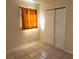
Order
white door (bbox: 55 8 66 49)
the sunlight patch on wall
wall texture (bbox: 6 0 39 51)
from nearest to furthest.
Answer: wall texture (bbox: 6 0 39 51) → white door (bbox: 55 8 66 49) → the sunlight patch on wall

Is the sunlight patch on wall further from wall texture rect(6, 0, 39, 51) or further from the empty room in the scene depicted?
wall texture rect(6, 0, 39, 51)

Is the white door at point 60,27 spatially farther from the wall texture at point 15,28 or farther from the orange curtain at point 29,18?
the wall texture at point 15,28

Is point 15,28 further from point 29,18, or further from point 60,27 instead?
point 60,27

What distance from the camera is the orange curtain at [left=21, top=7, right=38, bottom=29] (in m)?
5.27

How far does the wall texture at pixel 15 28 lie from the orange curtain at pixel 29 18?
0.29 meters

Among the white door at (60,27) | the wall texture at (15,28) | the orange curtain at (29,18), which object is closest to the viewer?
the wall texture at (15,28)

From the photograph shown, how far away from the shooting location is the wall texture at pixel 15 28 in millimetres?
4281

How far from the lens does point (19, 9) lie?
4.94 m

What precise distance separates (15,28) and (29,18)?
1.24m

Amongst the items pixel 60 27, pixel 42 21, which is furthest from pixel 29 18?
pixel 60 27

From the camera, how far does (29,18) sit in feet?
18.4

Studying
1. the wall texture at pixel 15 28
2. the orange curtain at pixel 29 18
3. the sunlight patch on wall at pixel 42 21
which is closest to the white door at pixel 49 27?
the sunlight patch on wall at pixel 42 21

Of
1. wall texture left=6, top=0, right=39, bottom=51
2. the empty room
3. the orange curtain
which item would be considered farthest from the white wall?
wall texture left=6, top=0, right=39, bottom=51

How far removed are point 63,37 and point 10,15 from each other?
8.61ft
